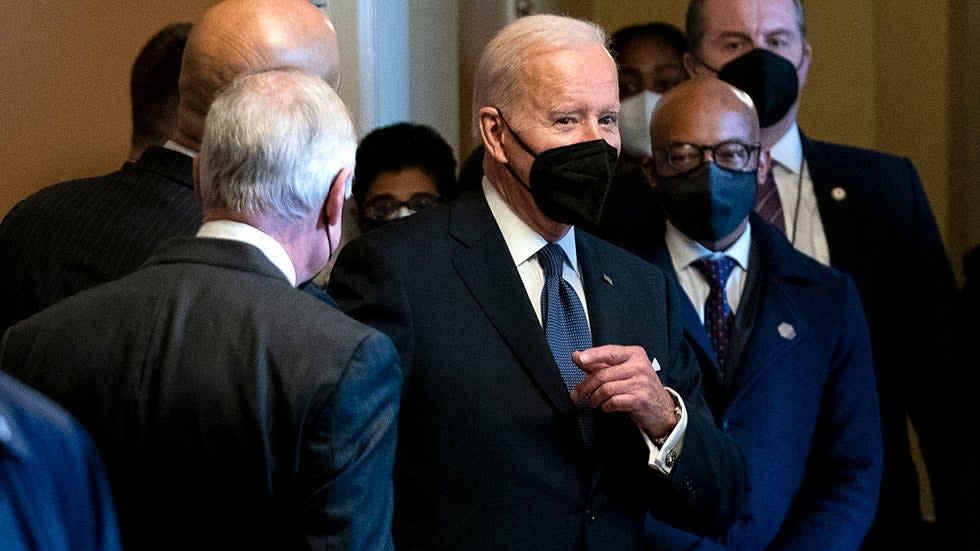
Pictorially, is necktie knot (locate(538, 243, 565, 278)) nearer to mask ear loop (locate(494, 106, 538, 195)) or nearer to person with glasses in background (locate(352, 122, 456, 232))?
mask ear loop (locate(494, 106, 538, 195))

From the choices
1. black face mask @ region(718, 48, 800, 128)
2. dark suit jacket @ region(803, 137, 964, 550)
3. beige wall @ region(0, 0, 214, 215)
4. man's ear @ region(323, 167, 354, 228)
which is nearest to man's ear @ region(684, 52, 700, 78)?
black face mask @ region(718, 48, 800, 128)

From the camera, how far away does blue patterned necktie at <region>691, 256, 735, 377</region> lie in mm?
3004

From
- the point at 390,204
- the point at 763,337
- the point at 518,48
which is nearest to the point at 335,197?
the point at 518,48

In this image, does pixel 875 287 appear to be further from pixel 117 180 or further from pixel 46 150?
pixel 46 150

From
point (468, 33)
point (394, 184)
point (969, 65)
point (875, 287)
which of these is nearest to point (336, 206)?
point (394, 184)

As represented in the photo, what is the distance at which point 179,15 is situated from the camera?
13.0ft

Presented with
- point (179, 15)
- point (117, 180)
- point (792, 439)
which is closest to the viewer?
point (117, 180)

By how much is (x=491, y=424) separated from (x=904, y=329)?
1406 mm

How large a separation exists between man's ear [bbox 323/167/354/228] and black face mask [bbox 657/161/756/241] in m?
1.07

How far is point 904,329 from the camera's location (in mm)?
3414

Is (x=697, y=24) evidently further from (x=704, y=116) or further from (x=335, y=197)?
(x=335, y=197)

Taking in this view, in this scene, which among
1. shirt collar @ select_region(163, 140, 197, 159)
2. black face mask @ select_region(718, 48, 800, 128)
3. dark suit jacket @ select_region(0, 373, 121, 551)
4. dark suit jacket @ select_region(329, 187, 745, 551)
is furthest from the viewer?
black face mask @ select_region(718, 48, 800, 128)

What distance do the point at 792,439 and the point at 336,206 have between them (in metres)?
1.29

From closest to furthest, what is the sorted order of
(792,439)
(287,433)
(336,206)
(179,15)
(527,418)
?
(287,433) < (336,206) < (527,418) < (792,439) < (179,15)
